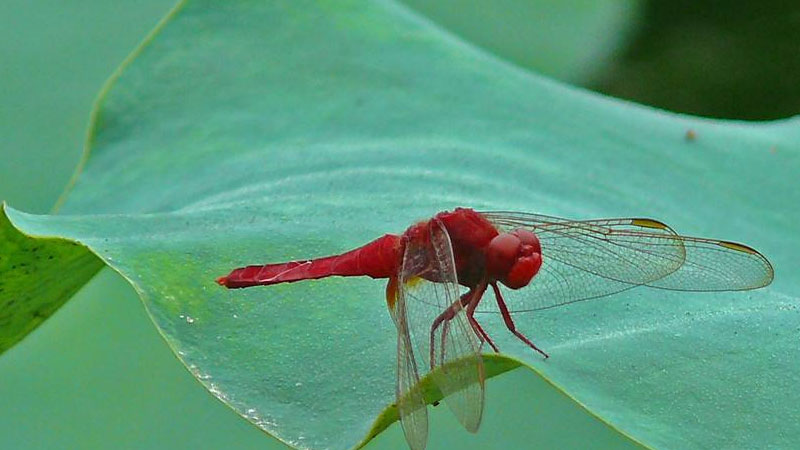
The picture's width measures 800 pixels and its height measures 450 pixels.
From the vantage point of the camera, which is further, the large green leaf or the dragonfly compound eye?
the dragonfly compound eye

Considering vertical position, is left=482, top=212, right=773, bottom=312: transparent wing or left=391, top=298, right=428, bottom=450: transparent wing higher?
left=482, top=212, right=773, bottom=312: transparent wing

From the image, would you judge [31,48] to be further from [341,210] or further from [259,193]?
[341,210]

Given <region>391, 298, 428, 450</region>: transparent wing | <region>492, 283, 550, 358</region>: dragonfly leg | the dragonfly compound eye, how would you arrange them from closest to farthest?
<region>391, 298, 428, 450</region>: transparent wing < <region>492, 283, 550, 358</region>: dragonfly leg < the dragonfly compound eye

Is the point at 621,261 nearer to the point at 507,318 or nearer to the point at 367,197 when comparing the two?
the point at 507,318

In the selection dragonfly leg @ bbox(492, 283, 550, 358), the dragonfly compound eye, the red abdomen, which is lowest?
the red abdomen

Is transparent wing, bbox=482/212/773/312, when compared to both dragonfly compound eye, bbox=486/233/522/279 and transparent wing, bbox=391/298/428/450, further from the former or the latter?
transparent wing, bbox=391/298/428/450

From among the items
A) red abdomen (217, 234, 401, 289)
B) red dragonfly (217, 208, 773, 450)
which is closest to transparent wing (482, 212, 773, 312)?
red dragonfly (217, 208, 773, 450)

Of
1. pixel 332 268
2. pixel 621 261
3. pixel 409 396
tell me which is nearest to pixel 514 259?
pixel 621 261
